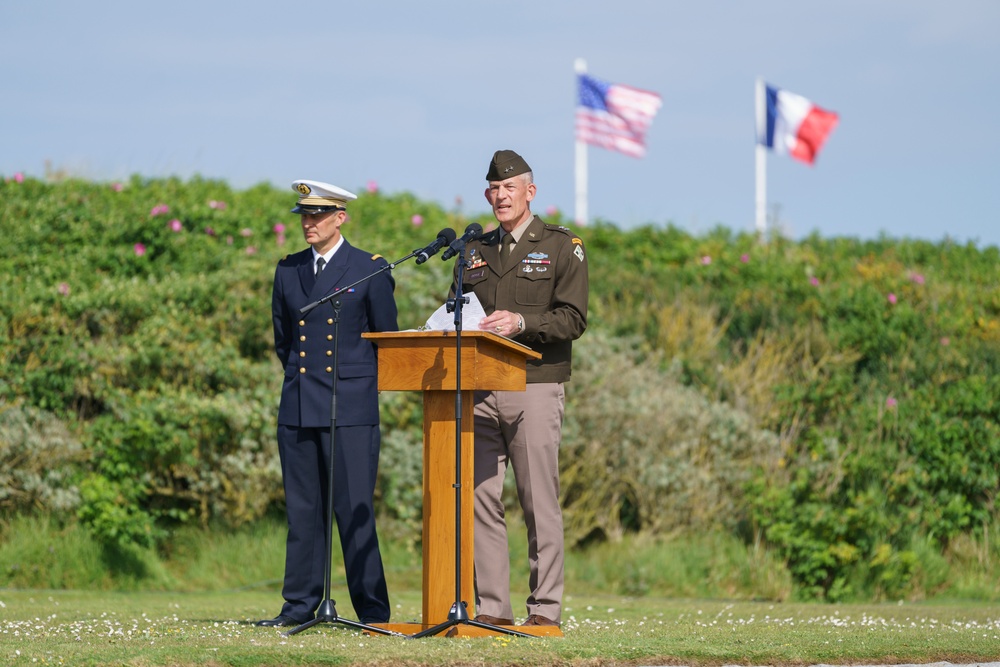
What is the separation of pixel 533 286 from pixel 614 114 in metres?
17.6

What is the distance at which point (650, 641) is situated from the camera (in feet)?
20.6

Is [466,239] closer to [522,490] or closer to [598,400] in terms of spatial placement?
[522,490]

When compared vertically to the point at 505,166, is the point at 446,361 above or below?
below

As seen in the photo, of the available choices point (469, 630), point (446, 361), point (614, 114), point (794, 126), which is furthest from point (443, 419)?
point (794, 126)

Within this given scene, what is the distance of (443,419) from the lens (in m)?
6.33

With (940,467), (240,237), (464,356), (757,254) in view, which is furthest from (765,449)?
(464,356)

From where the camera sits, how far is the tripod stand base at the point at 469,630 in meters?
6.14

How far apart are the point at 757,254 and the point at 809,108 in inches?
372

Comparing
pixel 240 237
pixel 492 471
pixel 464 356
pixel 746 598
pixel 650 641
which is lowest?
pixel 746 598

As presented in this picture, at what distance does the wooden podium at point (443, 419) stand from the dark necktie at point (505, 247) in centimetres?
63

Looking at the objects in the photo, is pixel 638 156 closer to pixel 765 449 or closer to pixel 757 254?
pixel 757 254

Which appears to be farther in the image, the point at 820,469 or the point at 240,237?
the point at 240,237

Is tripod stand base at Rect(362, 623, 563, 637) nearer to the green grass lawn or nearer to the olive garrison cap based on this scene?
the green grass lawn

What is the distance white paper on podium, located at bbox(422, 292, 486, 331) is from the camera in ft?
20.5
